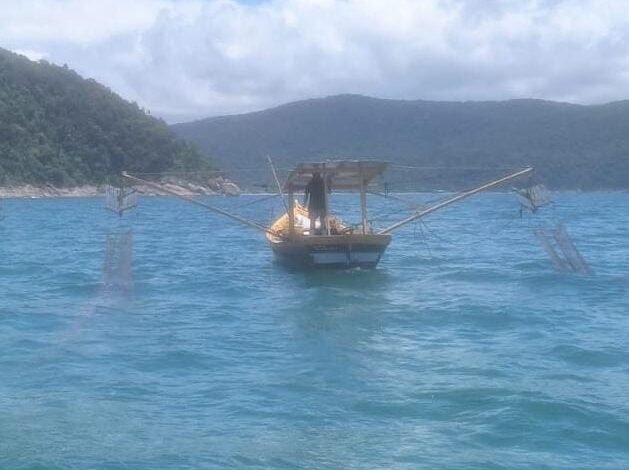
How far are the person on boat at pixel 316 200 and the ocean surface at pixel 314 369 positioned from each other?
204 centimetres

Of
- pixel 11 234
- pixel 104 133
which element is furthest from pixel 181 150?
pixel 11 234

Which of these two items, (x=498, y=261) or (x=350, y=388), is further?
(x=498, y=261)

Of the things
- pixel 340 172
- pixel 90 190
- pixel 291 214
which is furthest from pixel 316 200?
pixel 90 190

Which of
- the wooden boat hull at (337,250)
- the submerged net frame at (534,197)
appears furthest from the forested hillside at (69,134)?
the submerged net frame at (534,197)

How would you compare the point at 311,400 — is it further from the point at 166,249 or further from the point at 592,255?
the point at 166,249

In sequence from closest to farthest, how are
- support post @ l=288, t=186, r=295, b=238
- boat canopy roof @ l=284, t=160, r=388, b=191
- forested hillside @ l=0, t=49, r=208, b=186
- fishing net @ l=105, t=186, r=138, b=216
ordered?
fishing net @ l=105, t=186, r=138, b=216
boat canopy roof @ l=284, t=160, r=388, b=191
support post @ l=288, t=186, r=295, b=238
forested hillside @ l=0, t=49, r=208, b=186

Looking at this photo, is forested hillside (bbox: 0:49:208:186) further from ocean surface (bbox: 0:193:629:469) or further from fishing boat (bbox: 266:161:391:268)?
ocean surface (bbox: 0:193:629:469)

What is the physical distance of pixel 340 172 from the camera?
34875 millimetres

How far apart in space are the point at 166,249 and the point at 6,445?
33595 mm

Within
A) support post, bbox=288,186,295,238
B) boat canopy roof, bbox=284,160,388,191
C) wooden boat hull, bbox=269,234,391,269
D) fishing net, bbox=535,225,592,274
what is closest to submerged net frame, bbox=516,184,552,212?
fishing net, bbox=535,225,592,274

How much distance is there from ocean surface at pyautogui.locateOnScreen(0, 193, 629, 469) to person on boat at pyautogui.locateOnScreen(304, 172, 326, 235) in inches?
80.3

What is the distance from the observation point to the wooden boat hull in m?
33.8

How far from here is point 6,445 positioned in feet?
45.3

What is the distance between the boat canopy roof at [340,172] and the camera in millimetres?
33500
